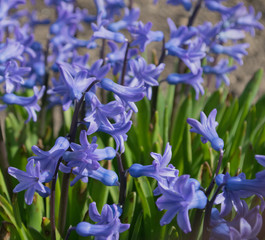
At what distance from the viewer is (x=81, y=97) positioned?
63.7 inches

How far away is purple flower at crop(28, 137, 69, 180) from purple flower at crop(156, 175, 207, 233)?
360 mm

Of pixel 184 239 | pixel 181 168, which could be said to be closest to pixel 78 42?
pixel 181 168

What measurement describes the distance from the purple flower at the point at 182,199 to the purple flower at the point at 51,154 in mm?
360

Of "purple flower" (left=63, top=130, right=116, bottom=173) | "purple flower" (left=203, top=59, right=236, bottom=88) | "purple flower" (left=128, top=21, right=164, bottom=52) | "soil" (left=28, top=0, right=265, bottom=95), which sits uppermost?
"purple flower" (left=128, top=21, right=164, bottom=52)

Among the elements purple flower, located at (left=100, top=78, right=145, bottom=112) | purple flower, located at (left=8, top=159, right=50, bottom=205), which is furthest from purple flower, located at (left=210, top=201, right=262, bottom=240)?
purple flower, located at (left=8, top=159, right=50, bottom=205)

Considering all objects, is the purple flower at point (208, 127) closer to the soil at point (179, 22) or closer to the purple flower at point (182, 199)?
the purple flower at point (182, 199)

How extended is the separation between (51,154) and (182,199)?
47 cm

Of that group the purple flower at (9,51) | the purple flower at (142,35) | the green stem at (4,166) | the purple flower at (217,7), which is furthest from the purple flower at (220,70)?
the green stem at (4,166)

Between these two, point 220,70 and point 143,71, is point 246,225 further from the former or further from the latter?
point 220,70

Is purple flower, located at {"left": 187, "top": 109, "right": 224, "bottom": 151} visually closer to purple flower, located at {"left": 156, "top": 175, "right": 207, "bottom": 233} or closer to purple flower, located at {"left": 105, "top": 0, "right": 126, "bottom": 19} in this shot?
purple flower, located at {"left": 156, "top": 175, "right": 207, "bottom": 233}

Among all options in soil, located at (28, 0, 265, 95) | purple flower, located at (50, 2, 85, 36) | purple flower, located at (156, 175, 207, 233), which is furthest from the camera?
soil, located at (28, 0, 265, 95)

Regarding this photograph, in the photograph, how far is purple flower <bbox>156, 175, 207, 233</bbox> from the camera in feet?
4.50

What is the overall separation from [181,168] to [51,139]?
91 centimetres

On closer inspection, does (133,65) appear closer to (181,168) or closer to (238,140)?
(181,168)
